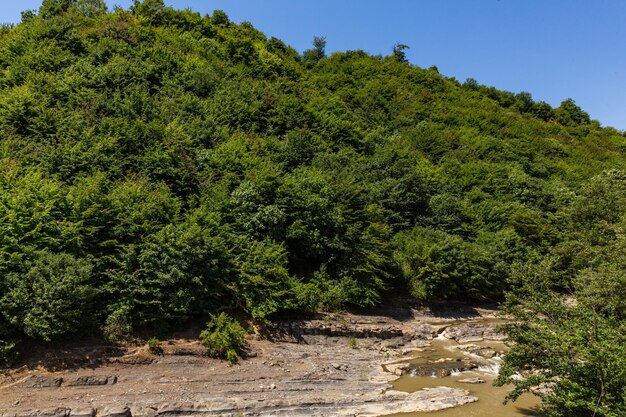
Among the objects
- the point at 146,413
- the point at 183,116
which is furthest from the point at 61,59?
the point at 146,413

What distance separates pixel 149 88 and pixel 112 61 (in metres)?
4.78

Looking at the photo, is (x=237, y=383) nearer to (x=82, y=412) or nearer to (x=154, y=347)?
(x=154, y=347)

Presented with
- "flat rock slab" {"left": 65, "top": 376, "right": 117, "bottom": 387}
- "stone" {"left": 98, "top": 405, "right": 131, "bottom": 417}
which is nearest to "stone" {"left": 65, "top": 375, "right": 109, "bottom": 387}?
"flat rock slab" {"left": 65, "top": 376, "right": 117, "bottom": 387}

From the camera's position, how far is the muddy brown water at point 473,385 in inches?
664

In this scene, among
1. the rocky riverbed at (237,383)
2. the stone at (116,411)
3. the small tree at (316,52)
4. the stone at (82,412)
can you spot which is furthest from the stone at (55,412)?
the small tree at (316,52)

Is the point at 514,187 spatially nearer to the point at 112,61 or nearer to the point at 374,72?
the point at 374,72

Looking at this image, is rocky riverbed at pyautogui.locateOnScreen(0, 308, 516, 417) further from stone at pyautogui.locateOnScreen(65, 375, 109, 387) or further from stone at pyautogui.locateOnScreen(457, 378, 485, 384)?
stone at pyautogui.locateOnScreen(457, 378, 485, 384)

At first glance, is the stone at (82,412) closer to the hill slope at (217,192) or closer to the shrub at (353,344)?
the hill slope at (217,192)

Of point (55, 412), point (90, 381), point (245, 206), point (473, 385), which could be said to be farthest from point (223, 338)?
point (473, 385)

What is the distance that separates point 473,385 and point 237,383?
12449 mm

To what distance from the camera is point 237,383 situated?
18.5 metres

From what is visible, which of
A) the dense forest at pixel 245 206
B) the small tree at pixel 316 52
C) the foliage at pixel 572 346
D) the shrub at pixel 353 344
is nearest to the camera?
the foliage at pixel 572 346

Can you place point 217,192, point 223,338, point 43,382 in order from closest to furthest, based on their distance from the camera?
point 43,382
point 223,338
point 217,192

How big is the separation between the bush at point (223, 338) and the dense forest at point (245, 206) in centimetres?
141
